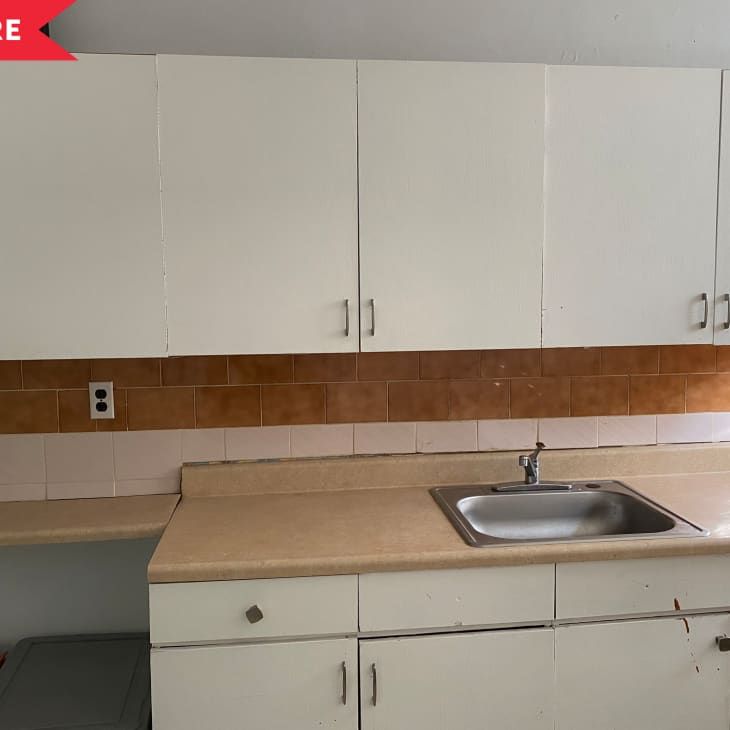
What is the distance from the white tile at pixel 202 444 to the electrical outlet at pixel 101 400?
24 cm

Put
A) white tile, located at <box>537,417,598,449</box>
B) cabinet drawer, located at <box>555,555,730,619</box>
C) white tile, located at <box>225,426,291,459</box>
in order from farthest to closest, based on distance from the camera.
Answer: white tile, located at <box>537,417,598,449</box> < white tile, located at <box>225,426,291,459</box> < cabinet drawer, located at <box>555,555,730,619</box>

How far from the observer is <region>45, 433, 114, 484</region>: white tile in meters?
2.10

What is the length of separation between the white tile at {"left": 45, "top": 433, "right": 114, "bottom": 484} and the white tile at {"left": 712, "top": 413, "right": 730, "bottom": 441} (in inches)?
74.7

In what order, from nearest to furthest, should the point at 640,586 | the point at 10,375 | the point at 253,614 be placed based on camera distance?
the point at 253,614
the point at 640,586
the point at 10,375

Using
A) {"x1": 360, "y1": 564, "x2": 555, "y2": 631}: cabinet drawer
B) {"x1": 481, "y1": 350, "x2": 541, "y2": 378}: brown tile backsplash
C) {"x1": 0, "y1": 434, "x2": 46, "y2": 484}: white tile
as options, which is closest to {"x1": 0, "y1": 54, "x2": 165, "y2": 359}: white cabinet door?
{"x1": 0, "y1": 434, "x2": 46, "y2": 484}: white tile

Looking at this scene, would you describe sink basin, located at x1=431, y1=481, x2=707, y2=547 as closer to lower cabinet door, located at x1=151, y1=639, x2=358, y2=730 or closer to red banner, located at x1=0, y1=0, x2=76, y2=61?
lower cabinet door, located at x1=151, y1=639, x2=358, y2=730

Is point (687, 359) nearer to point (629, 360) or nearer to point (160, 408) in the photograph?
point (629, 360)

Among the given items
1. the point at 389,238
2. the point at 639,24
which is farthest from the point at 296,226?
the point at 639,24

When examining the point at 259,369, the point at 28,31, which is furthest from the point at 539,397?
the point at 28,31

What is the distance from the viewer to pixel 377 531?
181 centimetres

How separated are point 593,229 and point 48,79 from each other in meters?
1.41

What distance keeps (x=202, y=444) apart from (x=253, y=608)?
2.13 ft

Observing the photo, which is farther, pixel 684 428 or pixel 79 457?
pixel 684 428

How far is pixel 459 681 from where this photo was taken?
1.70m
